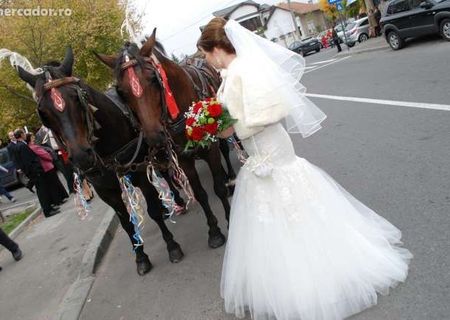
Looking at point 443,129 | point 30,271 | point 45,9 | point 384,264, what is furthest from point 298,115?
point 45,9

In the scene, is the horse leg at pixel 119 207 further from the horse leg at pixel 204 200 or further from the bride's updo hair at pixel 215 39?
the bride's updo hair at pixel 215 39

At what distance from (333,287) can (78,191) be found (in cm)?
350

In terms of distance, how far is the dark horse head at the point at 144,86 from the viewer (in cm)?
416

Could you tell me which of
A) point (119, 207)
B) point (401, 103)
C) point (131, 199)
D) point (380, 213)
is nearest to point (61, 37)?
point (401, 103)

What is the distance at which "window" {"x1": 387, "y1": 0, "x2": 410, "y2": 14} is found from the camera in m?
17.1

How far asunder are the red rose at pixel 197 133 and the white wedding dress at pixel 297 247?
1.31ft

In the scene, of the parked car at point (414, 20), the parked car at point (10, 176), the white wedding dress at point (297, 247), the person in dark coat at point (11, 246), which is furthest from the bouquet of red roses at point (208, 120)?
the parked car at point (10, 176)

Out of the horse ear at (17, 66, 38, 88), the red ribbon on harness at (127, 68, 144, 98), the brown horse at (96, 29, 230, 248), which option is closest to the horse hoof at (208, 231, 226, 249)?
the brown horse at (96, 29, 230, 248)

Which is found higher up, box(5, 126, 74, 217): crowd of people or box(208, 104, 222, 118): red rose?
box(208, 104, 222, 118): red rose

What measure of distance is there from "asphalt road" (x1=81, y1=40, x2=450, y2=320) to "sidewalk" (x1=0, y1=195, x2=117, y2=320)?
1.15 feet

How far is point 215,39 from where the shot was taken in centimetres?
362

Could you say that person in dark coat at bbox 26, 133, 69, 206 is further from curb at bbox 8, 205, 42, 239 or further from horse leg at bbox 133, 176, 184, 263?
horse leg at bbox 133, 176, 184, 263

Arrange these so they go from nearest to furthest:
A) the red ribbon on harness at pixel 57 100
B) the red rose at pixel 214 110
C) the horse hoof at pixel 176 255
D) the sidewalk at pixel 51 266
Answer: the red rose at pixel 214 110
the red ribbon on harness at pixel 57 100
the horse hoof at pixel 176 255
the sidewalk at pixel 51 266

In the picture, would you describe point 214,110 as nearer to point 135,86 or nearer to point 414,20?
point 135,86
